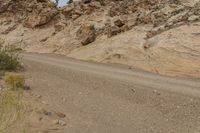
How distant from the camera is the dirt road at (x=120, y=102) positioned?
10.7 metres

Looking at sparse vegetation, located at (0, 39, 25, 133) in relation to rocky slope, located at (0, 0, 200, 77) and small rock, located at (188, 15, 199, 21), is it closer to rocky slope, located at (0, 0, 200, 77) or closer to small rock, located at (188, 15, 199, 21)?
rocky slope, located at (0, 0, 200, 77)

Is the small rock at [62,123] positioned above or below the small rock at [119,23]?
above

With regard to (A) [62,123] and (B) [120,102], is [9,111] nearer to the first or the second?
(A) [62,123]

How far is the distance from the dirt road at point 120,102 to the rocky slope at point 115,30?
4961 millimetres

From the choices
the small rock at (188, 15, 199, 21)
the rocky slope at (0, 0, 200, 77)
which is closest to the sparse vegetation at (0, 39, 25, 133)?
the rocky slope at (0, 0, 200, 77)

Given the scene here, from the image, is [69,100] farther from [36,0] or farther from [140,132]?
[36,0]

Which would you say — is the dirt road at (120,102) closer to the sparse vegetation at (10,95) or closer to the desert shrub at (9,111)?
the sparse vegetation at (10,95)

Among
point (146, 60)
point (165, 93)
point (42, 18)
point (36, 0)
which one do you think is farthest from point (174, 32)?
point (36, 0)

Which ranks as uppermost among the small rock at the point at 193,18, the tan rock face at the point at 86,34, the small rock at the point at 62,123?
the small rock at the point at 193,18

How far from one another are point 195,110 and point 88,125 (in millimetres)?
3453

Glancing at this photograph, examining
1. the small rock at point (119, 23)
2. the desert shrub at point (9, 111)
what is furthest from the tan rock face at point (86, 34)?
the desert shrub at point (9, 111)

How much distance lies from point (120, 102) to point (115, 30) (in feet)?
57.9

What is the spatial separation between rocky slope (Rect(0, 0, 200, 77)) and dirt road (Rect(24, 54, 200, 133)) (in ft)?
16.3

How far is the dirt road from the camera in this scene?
10734 millimetres
